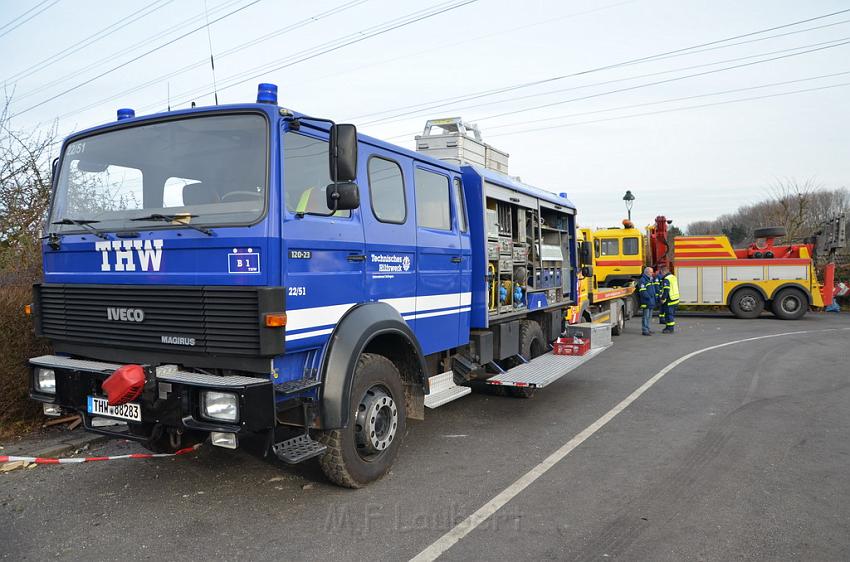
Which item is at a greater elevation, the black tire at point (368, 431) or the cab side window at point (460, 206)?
the cab side window at point (460, 206)

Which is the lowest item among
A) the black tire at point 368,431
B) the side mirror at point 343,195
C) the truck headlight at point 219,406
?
the black tire at point 368,431

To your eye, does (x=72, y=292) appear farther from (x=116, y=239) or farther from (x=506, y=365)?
(x=506, y=365)

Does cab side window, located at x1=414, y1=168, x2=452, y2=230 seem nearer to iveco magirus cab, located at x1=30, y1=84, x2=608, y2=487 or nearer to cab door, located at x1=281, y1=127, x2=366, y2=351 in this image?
iveco magirus cab, located at x1=30, y1=84, x2=608, y2=487

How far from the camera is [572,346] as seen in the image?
803 centimetres

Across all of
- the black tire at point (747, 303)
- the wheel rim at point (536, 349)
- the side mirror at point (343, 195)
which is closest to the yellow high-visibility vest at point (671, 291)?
the black tire at point (747, 303)

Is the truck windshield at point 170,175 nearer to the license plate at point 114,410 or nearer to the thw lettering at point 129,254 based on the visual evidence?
Result: the thw lettering at point 129,254

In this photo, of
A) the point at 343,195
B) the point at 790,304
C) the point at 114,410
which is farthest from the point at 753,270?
the point at 114,410

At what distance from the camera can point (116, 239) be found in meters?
4.09

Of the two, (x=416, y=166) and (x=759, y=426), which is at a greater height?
(x=416, y=166)

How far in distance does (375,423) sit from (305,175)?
187 centimetres

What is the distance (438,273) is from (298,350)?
1.98 metres

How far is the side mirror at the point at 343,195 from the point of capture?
153 inches

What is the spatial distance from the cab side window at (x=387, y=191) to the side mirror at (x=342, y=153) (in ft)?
2.63

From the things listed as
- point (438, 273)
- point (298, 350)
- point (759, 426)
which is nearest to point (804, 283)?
point (759, 426)
